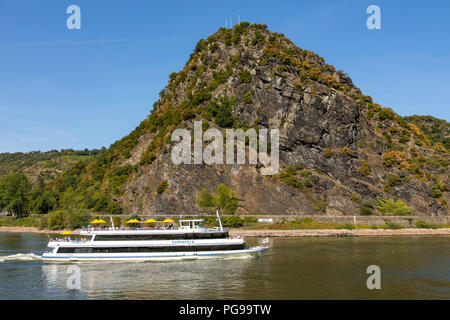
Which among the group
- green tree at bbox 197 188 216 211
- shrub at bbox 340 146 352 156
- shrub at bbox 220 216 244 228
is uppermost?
shrub at bbox 340 146 352 156

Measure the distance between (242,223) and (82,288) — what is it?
2344 inches

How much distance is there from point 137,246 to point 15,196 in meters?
90.5

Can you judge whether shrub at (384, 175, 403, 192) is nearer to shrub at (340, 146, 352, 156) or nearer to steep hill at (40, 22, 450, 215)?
steep hill at (40, 22, 450, 215)

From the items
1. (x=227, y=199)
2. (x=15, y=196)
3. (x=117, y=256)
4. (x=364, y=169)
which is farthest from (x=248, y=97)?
(x=117, y=256)

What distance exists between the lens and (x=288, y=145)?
12250 cm

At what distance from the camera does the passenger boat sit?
179ft

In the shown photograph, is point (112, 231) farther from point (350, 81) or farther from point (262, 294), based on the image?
point (350, 81)

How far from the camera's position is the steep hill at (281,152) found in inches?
4237

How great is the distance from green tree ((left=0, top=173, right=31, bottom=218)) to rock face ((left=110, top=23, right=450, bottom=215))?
33099mm

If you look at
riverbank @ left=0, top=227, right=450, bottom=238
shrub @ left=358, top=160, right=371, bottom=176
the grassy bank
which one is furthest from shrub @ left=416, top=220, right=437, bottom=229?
shrub @ left=358, top=160, right=371, bottom=176

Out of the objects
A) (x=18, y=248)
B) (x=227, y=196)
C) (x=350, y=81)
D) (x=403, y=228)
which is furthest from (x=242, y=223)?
(x=350, y=81)

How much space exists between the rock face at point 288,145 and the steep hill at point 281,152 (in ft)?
1.08

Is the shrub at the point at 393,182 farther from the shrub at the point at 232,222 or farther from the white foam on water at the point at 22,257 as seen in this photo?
the white foam on water at the point at 22,257

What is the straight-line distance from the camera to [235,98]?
132125 millimetres
